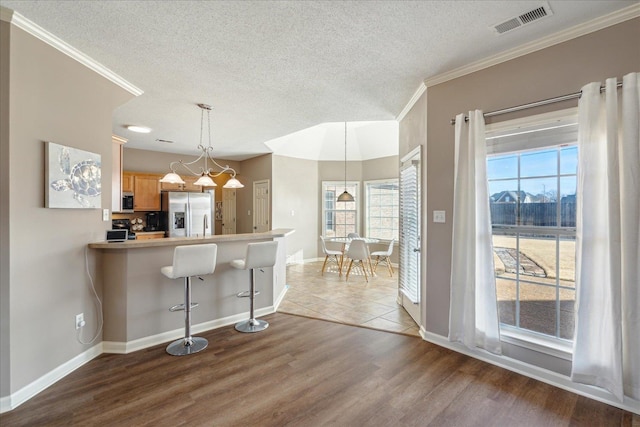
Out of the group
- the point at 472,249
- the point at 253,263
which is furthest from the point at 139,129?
the point at 472,249

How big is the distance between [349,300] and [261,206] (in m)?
3.62

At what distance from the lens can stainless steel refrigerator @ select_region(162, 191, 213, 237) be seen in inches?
232

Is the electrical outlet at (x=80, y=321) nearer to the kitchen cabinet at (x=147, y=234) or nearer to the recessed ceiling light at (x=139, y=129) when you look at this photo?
the recessed ceiling light at (x=139, y=129)

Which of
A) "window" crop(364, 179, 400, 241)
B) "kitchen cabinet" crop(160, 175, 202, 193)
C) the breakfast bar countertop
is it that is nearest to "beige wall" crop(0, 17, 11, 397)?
the breakfast bar countertop

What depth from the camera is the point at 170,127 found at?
4602 mm

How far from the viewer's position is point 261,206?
6.99 m

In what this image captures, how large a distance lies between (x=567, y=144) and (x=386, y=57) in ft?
5.27

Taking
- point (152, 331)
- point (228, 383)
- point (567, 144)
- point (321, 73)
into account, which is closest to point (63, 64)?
point (321, 73)

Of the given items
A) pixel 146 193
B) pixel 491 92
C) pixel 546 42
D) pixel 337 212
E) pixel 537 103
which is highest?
pixel 546 42

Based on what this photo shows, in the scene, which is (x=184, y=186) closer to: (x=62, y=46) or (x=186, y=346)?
(x=62, y=46)

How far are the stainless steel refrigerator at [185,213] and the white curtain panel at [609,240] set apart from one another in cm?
566

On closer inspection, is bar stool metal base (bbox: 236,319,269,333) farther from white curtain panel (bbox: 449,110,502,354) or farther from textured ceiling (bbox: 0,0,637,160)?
textured ceiling (bbox: 0,0,637,160)

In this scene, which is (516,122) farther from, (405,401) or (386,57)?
(405,401)

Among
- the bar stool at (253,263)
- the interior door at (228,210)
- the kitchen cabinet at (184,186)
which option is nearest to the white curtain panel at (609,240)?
the bar stool at (253,263)
